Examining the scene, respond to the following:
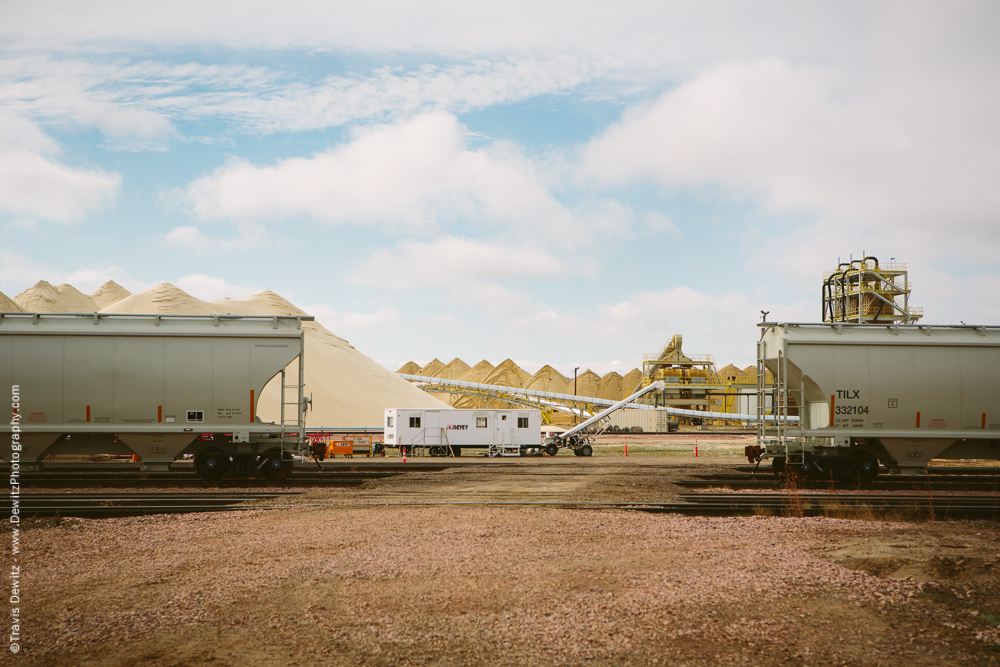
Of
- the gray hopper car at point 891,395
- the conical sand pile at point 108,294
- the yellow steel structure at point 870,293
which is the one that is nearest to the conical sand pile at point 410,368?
the conical sand pile at point 108,294

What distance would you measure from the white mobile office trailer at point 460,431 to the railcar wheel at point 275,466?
52.6 ft

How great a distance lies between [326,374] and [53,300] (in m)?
60.7

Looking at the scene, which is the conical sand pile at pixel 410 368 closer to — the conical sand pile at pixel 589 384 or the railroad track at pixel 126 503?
the conical sand pile at pixel 589 384

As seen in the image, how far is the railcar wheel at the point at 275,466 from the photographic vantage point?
18359mm

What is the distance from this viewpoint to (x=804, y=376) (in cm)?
1847

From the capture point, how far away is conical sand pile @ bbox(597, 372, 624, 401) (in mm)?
136500

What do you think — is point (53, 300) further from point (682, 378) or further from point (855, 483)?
point (855, 483)

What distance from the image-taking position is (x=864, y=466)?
18.2 meters

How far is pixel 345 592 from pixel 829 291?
54.3 meters

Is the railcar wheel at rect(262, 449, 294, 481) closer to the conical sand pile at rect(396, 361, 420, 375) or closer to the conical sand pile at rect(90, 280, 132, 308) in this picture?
the conical sand pile at rect(90, 280, 132, 308)

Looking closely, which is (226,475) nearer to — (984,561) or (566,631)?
(566,631)

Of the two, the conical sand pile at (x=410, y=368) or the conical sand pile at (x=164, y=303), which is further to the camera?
the conical sand pile at (x=410, y=368)

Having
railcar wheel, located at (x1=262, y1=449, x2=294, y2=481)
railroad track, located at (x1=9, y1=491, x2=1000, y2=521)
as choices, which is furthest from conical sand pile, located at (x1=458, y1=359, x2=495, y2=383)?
railroad track, located at (x1=9, y1=491, x2=1000, y2=521)

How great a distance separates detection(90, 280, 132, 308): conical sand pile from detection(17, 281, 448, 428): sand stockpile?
32.6 m
